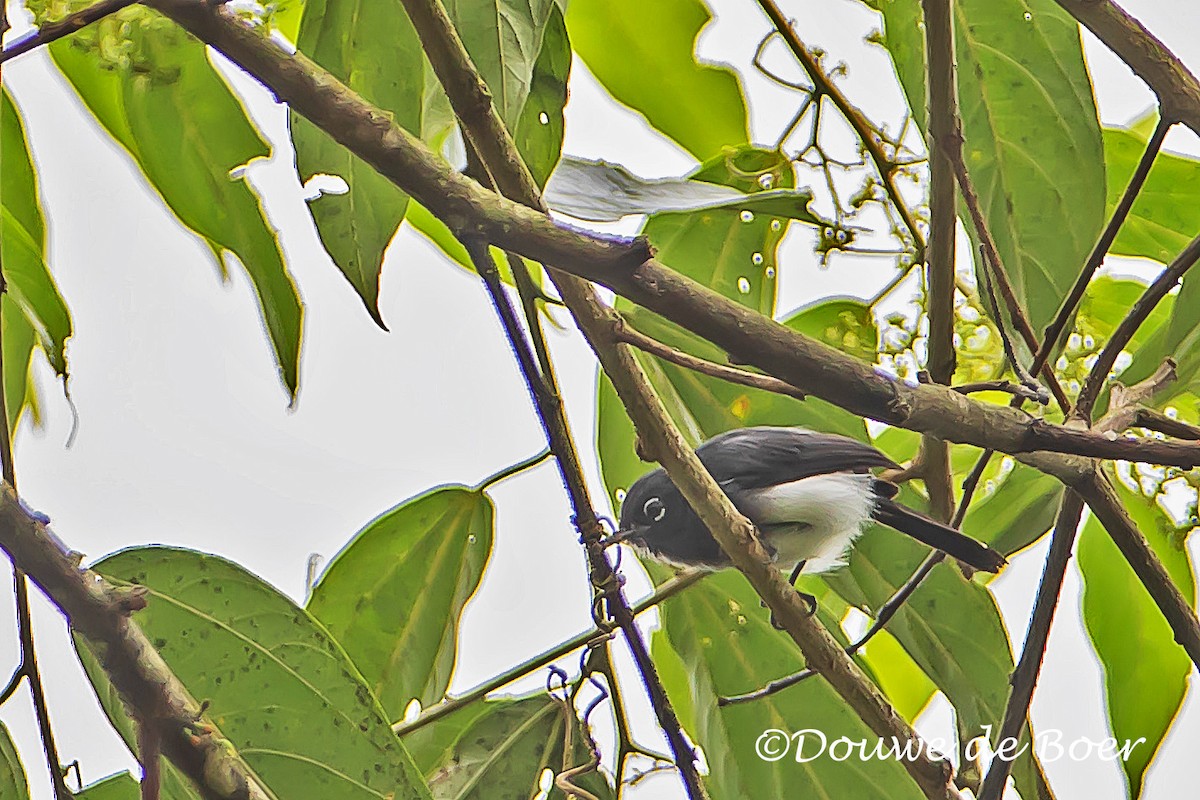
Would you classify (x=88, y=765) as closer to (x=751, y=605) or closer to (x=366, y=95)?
(x=751, y=605)

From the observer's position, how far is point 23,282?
75 cm

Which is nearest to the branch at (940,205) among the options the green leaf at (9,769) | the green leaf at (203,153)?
the green leaf at (203,153)

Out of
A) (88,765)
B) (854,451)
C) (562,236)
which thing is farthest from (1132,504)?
(88,765)

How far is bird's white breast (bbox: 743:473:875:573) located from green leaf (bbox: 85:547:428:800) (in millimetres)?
537

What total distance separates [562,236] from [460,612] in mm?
568

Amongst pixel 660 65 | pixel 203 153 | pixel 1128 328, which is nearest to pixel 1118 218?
pixel 1128 328

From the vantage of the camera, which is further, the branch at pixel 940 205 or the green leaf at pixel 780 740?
the green leaf at pixel 780 740

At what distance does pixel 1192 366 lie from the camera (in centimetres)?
74

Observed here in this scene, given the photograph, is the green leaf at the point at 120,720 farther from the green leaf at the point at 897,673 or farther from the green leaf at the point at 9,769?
the green leaf at the point at 897,673

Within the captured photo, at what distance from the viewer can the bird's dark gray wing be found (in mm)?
1040

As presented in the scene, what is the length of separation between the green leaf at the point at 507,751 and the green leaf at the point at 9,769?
29 cm

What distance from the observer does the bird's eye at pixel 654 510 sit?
101 centimetres

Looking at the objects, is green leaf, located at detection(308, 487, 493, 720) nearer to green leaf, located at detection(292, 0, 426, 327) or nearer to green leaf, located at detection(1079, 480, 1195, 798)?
green leaf, located at detection(292, 0, 426, 327)

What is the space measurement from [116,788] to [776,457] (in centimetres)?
63
